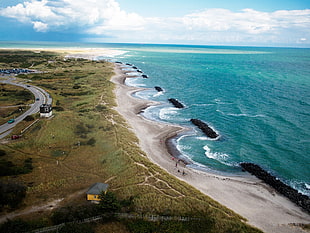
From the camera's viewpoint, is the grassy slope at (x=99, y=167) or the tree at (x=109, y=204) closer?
the tree at (x=109, y=204)

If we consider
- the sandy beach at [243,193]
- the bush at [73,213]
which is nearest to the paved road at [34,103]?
the sandy beach at [243,193]

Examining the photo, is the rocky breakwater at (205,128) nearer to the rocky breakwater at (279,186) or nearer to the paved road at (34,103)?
the rocky breakwater at (279,186)

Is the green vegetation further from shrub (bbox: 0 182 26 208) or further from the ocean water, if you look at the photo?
the ocean water

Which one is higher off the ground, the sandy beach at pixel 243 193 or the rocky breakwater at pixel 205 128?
the rocky breakwater at pixel 205 128

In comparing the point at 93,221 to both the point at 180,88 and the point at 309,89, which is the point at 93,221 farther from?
the point at 309,89

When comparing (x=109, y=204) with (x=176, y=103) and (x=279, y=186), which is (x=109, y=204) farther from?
(x=176, y=103)

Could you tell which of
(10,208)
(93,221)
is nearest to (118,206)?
(93,221)

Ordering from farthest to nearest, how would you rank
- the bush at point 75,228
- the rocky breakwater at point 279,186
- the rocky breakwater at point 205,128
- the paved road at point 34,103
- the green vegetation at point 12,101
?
the green vegetation at point 12,101
the rocky breakwater at point 205,128
the paved road at point 34,103
the rocky breakwater at point 279,186
the bush at point 75,228
